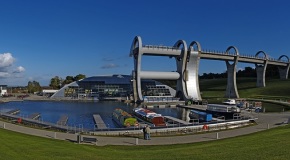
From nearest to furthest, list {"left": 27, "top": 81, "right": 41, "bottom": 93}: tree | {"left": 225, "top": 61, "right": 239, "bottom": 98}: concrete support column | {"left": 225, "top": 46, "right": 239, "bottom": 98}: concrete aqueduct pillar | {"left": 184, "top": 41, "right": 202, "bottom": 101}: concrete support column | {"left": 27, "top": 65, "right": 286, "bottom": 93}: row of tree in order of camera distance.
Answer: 1. {"left": 184, "top": 41, "right": 202, "bottom": 101}: concrete support column
2. {"left": 225, "top": 46, "right": 239, "bottom": 98}: concrete aqueduct pillar
3. {"left": 225, "top": 61, "right": 239, "bottom": 98}: concrete support column
4. {"left": 27, "top": 65, "right": 286, "bottom": 93}: row of tree
5. {"left": 27, "top": 81, "right": 41, "bottom": 93}: tree

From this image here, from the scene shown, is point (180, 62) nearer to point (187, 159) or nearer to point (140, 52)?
point (140, 52)

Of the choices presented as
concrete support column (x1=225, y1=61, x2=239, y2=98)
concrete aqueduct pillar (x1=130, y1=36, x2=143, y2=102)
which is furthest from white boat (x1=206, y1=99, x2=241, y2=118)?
concrete support column (x1=225, y1=61, x2=239, y2=98)

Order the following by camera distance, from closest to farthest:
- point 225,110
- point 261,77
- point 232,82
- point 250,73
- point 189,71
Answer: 1. point 225,110
2. point 189,71
3. point 232,82
4. point 261,77
5. point 250,73

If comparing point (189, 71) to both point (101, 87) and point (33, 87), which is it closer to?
point (101, 87)

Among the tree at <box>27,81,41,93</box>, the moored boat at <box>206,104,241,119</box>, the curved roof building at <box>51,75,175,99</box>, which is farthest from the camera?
the tree at <box>27,81,41,93</box>

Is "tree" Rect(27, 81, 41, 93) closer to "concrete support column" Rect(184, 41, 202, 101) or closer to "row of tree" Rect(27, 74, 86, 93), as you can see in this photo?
"row of tree" Rect(27, 74, 86, 93)

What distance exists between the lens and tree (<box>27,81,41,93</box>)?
163475mm

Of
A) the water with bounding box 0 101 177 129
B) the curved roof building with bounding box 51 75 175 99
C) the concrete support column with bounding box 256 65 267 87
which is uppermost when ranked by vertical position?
the concrete support column with bounding box 256 65 267 87

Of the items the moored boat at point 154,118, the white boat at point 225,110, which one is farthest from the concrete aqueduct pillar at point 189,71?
the moored boat at point 154,118

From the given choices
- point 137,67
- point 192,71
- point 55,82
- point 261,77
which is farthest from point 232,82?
point 55,82

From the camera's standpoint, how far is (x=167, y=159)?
12258mm

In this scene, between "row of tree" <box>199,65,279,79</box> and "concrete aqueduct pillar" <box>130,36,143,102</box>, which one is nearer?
"concrete aqueduct pillar" <box>130,36,143,102</box>

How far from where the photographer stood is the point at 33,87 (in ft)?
547

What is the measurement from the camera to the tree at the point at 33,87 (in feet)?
536
